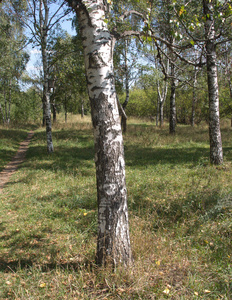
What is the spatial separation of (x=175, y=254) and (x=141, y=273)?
819 mm

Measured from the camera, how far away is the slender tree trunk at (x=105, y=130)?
2734mm

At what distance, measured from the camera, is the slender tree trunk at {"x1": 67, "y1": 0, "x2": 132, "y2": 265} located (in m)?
2.73

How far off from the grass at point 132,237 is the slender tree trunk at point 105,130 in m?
0.38

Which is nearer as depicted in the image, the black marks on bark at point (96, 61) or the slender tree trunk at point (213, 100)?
the black marks on bark at point (96, 61)

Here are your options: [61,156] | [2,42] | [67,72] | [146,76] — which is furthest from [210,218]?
[2,42]

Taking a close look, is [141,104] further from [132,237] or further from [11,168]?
[132,237]

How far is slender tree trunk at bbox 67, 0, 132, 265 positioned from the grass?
38 cm

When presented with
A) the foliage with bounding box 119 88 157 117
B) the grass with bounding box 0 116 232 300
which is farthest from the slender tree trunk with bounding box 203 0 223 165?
the foliage with bounding box 119 88 157 117

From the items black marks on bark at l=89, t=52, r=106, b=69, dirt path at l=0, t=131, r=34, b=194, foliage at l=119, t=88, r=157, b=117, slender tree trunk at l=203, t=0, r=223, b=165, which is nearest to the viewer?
black marks on bark at l=89, t=52, r=106, b=69

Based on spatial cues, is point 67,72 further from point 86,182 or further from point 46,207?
point 46,207

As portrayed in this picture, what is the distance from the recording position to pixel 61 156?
11805 mm

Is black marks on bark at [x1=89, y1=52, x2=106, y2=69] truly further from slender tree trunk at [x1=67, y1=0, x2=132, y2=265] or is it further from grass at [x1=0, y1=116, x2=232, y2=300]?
grass at [x1=0, y1=116, x2=232, y2=300]

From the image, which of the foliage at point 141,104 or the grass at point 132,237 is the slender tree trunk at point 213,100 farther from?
the foliage at point 141,104

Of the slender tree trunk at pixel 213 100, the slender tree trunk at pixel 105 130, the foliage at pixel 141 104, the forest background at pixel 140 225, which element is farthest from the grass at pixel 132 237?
the foliage at pixel 141 104
